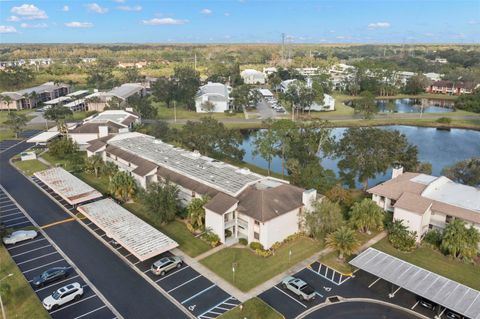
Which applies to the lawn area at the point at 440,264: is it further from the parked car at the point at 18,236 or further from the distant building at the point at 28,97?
the distant building at the point at 28,97

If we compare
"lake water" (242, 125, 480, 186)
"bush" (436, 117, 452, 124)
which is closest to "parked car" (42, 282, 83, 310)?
"lake water" (242, 125, 480, 186)

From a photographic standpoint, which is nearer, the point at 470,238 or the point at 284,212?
→ the point at 470,238

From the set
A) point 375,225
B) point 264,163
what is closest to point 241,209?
point 375,225

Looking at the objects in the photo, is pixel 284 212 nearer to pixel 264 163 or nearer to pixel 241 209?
pixel 241 209

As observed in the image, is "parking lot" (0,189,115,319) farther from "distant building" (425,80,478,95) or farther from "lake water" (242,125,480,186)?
"distant building" (425,80,478,95)

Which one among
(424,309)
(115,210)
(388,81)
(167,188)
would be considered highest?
(388,81)

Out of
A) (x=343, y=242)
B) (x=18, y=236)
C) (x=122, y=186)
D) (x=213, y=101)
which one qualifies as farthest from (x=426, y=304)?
(x=213, y=101)

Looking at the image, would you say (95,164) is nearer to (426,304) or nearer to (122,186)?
(122,186)
